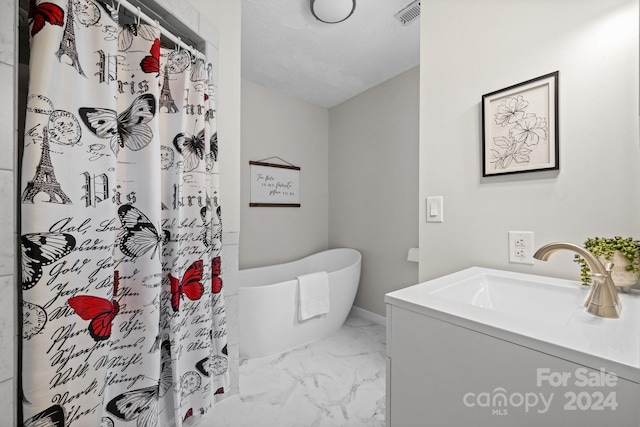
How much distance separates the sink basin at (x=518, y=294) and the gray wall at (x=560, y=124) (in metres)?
0.15

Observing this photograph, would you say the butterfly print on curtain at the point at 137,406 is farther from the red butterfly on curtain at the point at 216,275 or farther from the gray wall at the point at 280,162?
the gray wall at the point at 280,162

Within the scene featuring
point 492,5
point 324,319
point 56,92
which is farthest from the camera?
point 324,319

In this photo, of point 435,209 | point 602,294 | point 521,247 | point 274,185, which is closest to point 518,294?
point 521,247

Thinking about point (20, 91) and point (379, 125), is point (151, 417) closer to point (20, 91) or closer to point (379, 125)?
point (20, 91)

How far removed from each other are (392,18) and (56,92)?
189 centimetres

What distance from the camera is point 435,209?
4.68 feet

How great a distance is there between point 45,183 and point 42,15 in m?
0.52

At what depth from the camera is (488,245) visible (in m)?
1.24

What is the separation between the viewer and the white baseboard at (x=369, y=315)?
264 centimetres

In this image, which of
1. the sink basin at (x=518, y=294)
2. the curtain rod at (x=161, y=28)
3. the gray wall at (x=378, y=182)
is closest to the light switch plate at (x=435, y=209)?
the sink basin at (x=518, y=294)

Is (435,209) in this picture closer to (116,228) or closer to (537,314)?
(537,314)

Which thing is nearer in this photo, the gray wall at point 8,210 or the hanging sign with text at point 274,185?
the gray wall at point 8,210

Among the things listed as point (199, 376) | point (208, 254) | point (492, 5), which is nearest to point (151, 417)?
point (199, 376)

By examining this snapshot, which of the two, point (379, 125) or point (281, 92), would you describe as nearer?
point (379, 125)
